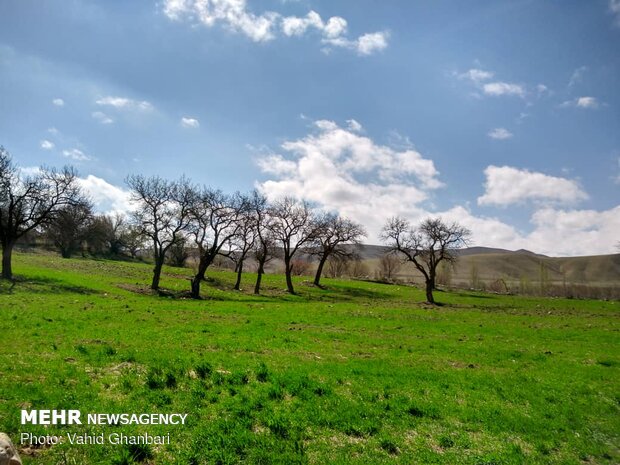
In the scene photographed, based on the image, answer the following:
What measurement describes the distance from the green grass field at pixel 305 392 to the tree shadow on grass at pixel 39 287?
10732 mm

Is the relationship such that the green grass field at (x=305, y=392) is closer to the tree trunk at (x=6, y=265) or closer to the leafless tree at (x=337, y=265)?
the tree trunk at (x=6, y=265)

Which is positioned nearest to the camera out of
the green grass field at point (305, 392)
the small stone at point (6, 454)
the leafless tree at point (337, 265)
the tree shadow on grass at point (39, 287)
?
the small stone at point (6, 454)

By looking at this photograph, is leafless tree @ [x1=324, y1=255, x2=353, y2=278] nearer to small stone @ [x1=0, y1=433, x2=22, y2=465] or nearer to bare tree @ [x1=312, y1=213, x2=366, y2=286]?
bare tree @ [x1=312, y1=213, x2=366, y2=286]

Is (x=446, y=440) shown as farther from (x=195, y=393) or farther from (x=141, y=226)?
(x=141, y=226)

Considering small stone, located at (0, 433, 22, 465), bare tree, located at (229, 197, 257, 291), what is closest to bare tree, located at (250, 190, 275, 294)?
bare tree, located at (229, 197, 257, 291)

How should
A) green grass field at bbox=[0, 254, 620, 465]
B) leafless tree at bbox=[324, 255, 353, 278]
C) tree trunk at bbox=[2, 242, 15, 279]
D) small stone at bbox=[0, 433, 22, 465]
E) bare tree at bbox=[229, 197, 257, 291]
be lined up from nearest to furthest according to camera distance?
1. small stone at bbox=[0, 433, 22, 465]
2. green grass field at bbox=[0, 254, 620, 465]
3. tree trunk at bbox=[2, 242, 15, 279]
4. bare tree at bbox=[229, 197, 257, 291]
5. leafless tree at bbox=[324, 255, 353, 278]

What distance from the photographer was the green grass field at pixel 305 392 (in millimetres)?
7031

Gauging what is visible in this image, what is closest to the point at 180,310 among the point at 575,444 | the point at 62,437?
the point at 62,437

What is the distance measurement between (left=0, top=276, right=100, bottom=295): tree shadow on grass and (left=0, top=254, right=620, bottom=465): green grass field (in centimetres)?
1073

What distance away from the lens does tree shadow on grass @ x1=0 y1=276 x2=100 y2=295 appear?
28953mm

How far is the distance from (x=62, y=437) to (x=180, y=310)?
64.2ft

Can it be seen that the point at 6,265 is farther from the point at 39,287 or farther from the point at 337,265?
the point at 337,265

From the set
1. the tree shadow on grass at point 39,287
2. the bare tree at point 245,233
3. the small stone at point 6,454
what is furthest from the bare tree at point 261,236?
the small stone at point 6,454

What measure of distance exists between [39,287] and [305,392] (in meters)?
31.0
